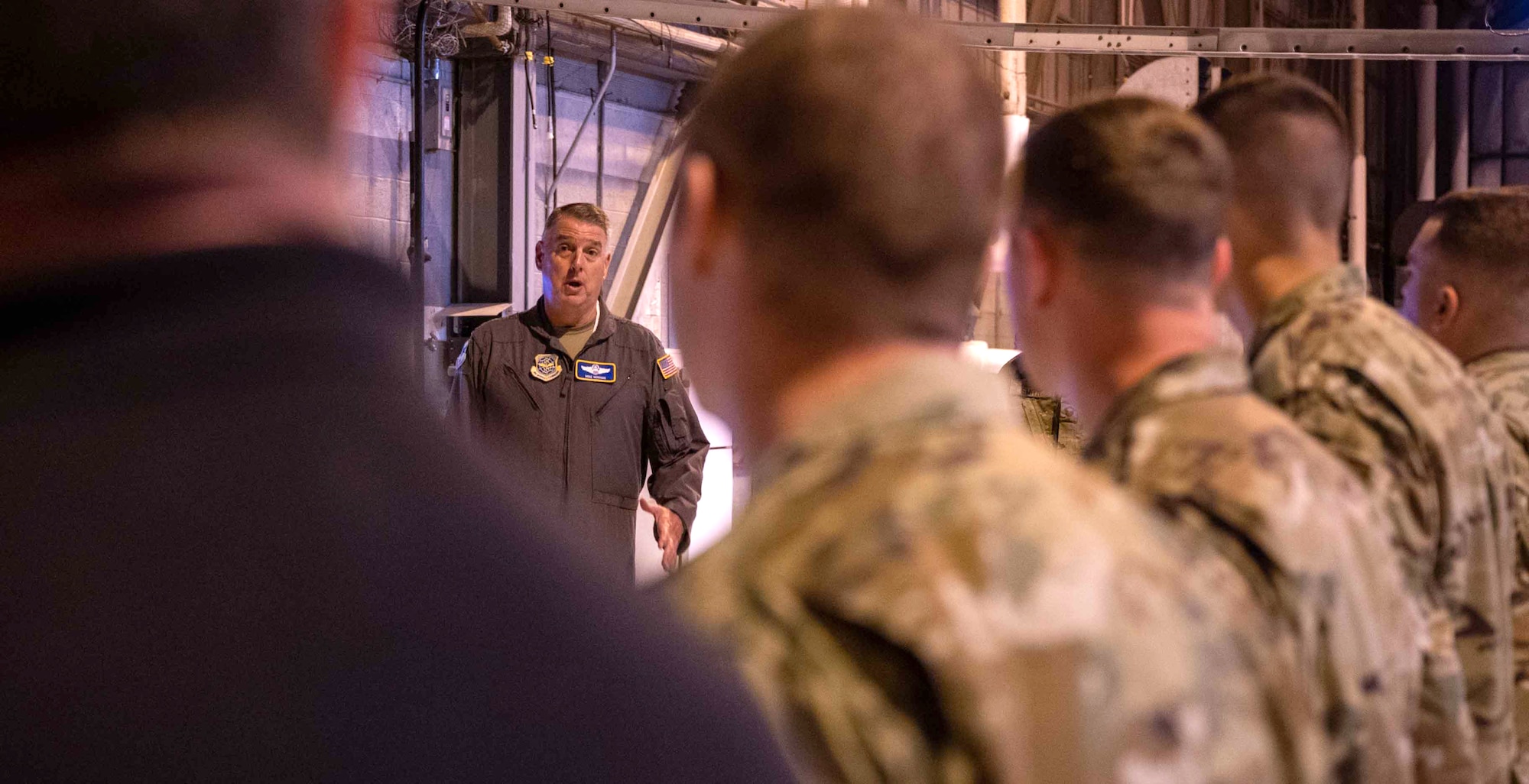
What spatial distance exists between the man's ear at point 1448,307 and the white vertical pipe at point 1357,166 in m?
8.24

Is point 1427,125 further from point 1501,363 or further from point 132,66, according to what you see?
point 132,66

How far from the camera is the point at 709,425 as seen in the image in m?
6.05

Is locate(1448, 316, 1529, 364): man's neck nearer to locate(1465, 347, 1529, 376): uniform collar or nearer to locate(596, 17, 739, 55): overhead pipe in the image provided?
locate(1465, 347, 1529, 376): uniform collar

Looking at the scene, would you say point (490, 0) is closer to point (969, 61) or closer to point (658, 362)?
point (658, 362)

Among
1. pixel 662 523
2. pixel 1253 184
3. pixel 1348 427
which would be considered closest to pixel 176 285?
pixel 1348 427

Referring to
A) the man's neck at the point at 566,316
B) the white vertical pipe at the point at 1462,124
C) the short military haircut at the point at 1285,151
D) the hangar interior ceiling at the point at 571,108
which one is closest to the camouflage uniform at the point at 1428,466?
the short military haircut at the point at 1285,151

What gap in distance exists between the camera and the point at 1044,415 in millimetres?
4488

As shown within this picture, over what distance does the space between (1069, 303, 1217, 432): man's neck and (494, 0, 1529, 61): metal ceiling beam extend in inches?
120

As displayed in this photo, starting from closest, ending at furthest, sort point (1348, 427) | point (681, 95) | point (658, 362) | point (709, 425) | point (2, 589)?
1. point (2, 589)
2. point (1348, 427)
3. point (658, 362)
4. point (709, 425)
5. point (681, 95)

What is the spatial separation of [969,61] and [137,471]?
0.80m

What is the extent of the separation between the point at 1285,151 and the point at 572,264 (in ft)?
8.93

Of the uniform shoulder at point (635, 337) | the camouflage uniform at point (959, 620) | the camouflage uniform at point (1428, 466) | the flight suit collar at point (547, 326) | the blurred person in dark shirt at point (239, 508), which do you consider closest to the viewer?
the blurred person in dark shirt at point (239, 508)

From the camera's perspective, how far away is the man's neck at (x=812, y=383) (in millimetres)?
984

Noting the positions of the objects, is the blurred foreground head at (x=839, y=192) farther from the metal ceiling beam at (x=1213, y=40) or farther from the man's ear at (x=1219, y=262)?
the metal ceiling beam at (x=1213, y=40)
